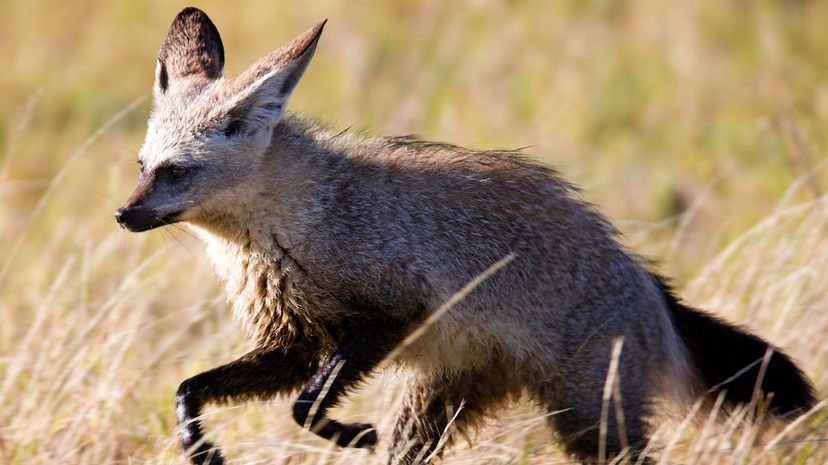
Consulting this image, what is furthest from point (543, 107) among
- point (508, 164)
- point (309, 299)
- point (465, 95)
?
point (309, 299)

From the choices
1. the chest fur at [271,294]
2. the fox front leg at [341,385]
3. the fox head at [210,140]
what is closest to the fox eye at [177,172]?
the fox head at [210,140]

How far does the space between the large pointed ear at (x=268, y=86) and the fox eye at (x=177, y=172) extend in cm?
32

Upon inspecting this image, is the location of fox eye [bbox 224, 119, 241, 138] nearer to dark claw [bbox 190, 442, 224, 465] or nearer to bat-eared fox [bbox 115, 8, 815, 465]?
bat-eared fox [bbox 115, 8, 815, 465]

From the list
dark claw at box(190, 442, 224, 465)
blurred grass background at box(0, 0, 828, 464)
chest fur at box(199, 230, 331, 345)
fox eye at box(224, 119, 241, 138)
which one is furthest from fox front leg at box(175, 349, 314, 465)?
fox eye at box(224, 119, 241, 138)

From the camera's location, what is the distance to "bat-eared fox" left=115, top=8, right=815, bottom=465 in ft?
19.4

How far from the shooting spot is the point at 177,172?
5.94 meters

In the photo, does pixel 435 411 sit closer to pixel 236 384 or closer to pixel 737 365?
pixel 236 384

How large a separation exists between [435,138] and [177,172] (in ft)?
20.5

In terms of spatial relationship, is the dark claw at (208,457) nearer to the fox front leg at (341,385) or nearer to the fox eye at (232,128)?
the fox front leg at (341,385)

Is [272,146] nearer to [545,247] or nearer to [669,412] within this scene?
[545,247]

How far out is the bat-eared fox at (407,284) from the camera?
5926mm

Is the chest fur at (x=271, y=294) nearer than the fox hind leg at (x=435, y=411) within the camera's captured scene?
Yes

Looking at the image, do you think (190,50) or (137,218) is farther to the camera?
(190,50)

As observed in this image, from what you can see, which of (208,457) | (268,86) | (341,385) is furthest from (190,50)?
(208,457)
